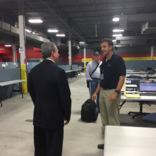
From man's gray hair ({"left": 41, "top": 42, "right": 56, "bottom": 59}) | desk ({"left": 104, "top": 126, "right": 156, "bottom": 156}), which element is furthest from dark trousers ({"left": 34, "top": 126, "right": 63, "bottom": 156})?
man's gray hair ({"left": 41, "top": 42, "right": 56, "bottom": 59})

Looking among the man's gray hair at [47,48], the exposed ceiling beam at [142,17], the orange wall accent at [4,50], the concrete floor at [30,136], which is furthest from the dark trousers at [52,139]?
the orange wall accent at [4,50]

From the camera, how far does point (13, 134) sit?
2936 mm

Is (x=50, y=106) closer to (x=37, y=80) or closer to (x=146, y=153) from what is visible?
(x=37, y=80)

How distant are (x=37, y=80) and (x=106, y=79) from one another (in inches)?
43.3

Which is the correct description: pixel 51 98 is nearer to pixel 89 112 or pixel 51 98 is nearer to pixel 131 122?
pixel 89 112

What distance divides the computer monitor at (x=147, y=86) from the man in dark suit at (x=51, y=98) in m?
2.07

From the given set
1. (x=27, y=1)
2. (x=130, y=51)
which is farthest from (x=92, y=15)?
(x=130, y=51)

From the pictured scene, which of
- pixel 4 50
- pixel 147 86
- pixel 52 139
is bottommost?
pixel 52 139

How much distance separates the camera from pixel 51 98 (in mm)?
1408

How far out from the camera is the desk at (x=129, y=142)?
99cm

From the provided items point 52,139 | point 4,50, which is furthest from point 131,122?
point 4,50

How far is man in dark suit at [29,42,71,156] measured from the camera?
138 cm

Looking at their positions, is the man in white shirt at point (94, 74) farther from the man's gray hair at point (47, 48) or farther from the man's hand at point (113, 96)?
the man's gray hair at point (47, 48)

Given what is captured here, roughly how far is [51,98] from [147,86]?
2271mm
